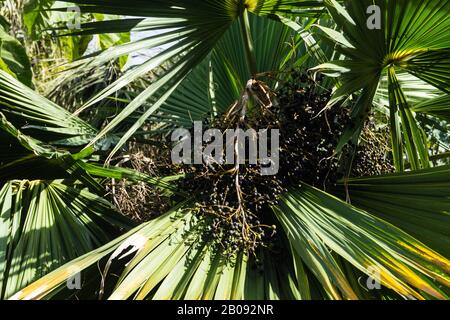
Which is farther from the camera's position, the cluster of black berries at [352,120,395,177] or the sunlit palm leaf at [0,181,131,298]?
the cluster of black berries at [352,120,395,177]

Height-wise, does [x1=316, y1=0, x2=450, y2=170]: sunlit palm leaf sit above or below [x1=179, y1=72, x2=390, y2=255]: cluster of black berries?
above

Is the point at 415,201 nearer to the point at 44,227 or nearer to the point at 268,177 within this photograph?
the point at 268,177

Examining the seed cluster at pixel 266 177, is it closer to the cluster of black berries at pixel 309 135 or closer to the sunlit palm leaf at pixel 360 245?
the cluster of black berries at pixel 309 135

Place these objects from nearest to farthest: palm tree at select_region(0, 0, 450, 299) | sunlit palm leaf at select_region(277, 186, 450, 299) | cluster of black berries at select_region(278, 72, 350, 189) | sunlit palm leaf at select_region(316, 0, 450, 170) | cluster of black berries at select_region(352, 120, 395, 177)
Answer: sunlit palm leaf at select_region(277, 186, 450, 299) < palm tree at select_region(0, 0, 450, 299) < sunlit palm leaf at select_region(316, 0, 450, 170) < cluster of black berries at select_region(278, 72, 350, 189) < cluster of black berries at select_region(352, 120, 395, 177)

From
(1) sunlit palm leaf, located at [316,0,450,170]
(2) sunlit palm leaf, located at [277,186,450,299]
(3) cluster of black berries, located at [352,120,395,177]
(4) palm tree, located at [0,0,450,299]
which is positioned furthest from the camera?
(3) cluster of black berries, located at [352,120,395,177]

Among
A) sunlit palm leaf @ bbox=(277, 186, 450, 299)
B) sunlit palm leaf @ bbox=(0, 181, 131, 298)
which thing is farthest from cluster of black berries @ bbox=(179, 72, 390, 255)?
sunlit palm leaf @ bbox=(0, 181, 131, 298)

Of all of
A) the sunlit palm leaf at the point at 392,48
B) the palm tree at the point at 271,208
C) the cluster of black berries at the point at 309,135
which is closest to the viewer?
the palm tree at the point at 271,208

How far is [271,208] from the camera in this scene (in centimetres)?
217

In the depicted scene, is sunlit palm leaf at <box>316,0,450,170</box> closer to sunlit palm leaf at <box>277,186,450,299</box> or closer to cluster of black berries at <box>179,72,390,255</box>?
cluster of black berries at <box>179,72,390,255</box>

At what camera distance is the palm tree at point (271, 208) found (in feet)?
6.09

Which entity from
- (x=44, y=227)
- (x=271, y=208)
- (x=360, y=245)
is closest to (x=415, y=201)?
(x=360, y=245)

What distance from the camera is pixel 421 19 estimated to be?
201cm

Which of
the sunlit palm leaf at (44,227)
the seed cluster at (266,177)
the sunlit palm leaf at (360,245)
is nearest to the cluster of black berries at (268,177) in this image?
the seed cluster at (266,177)

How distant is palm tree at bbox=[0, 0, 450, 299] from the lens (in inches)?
73.0
